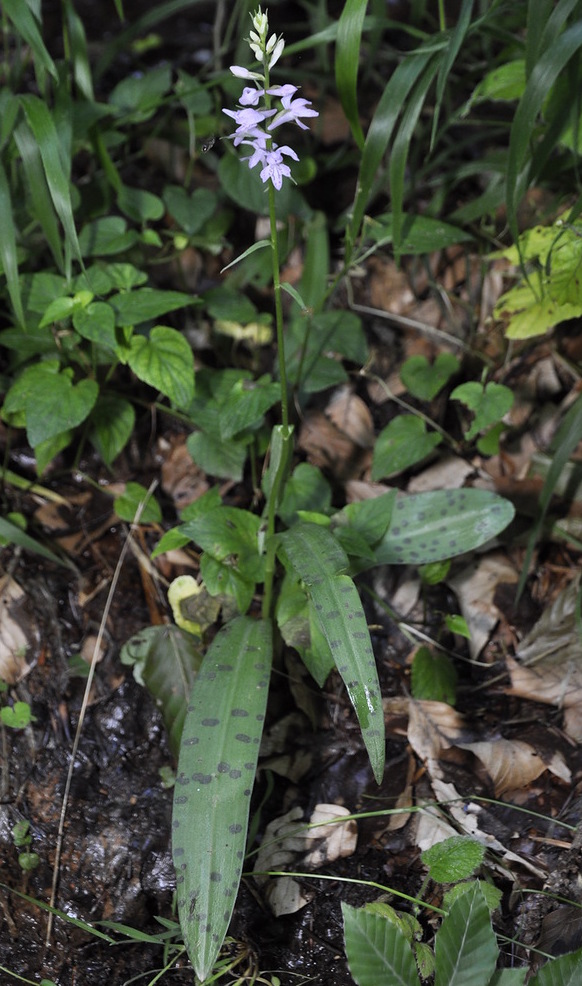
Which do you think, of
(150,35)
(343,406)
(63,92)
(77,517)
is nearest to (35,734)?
(77,517)

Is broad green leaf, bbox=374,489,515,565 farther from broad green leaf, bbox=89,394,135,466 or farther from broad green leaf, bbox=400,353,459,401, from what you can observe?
broad green leaf, bbox=89,394,135,466

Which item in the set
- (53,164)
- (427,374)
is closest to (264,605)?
(427,374)

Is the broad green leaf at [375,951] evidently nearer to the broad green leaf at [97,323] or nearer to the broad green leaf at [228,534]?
the broad green leaf at [228,534]

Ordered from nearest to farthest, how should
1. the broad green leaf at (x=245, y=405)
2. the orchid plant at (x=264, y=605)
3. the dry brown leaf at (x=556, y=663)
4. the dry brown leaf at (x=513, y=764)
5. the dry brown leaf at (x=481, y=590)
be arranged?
the orchid plant at (x=264, y=605)
the dry brown leaf at (x=513, y=764)
the dry brown leaf at (x=556, y=663)
the broad green leaf at (x=245, y=405)
the dry brown leaf at (x=481, y=590)

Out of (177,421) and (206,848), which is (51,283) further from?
(206,848)

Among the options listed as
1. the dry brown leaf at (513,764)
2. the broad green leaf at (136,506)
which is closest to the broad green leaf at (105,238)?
the broad green leaf at (136,506)
